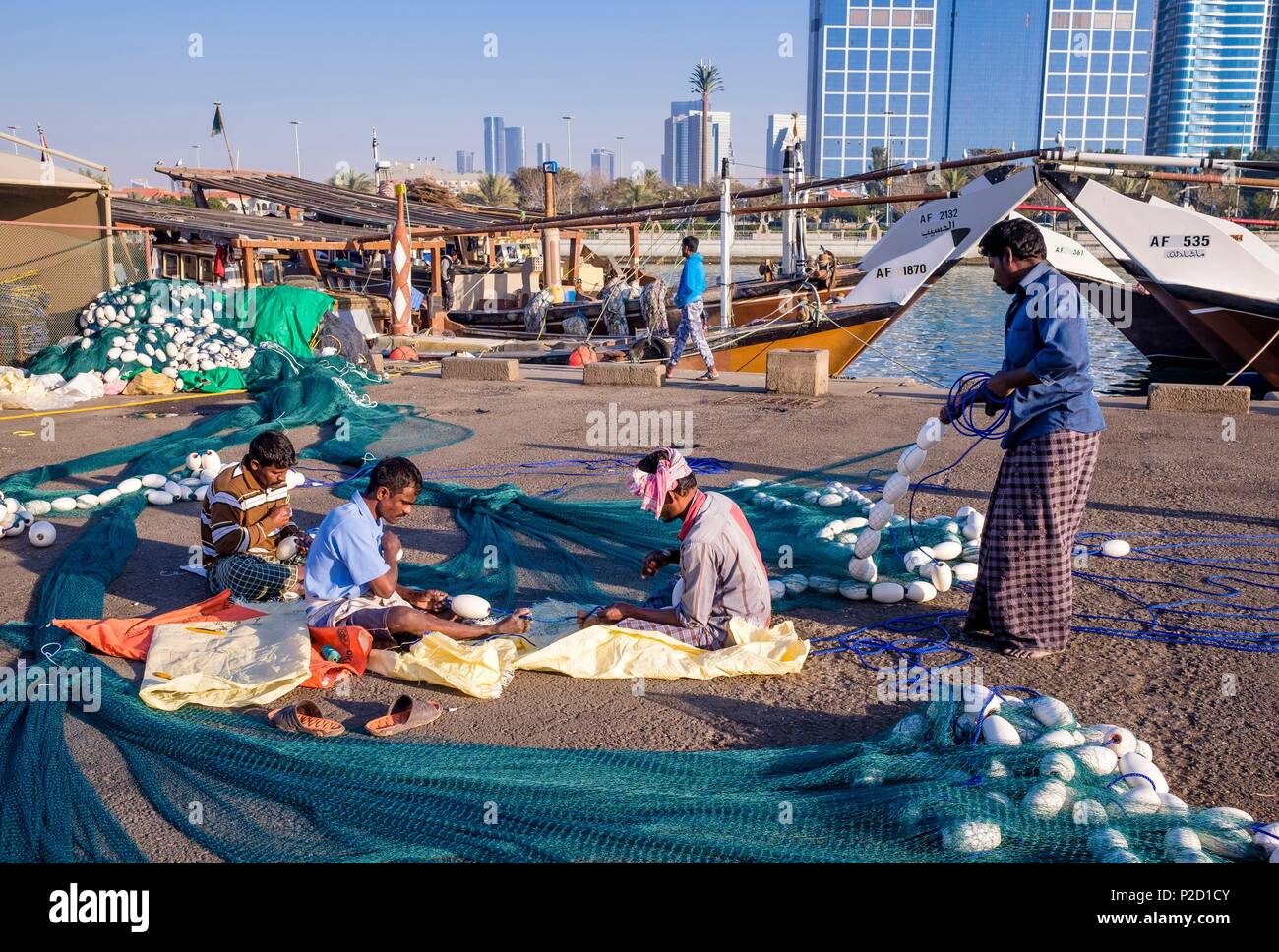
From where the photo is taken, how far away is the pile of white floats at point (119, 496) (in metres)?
7.12

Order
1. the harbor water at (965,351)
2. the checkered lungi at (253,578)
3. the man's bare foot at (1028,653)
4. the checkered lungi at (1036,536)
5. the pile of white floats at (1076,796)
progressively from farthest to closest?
the harbor water at (965,351) → the checkered lungi at (253,578) → the man's bare foot at (1028,653) → the checkered lungi at (1036,536) → the pile of white floats at (1076,796)

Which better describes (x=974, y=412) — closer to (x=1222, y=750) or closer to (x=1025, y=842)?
(x=1222, y=750)

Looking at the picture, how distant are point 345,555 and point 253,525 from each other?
1276 millimetres

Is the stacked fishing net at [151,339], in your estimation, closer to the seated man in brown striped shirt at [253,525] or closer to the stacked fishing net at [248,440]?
the stacked fishing net at [248,440]

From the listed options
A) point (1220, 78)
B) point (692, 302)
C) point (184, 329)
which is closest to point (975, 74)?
point (1220, 78)

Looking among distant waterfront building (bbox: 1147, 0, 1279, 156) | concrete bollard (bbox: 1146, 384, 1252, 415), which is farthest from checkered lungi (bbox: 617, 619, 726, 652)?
distant waterfront building (bbox: 1147, 0, 1279, 156)

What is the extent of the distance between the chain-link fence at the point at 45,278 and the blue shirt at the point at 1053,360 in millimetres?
14067

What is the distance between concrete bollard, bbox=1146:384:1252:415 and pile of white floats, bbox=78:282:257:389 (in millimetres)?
11013

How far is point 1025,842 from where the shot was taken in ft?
10.7

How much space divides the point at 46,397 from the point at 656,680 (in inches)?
418

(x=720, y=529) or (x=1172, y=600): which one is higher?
(x=720, y=529)

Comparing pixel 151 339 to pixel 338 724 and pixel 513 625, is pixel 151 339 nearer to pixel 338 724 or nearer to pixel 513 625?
pixel 513 625

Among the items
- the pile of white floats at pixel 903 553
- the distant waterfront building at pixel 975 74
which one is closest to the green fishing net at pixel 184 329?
the pile of white floats at pixel 903 553

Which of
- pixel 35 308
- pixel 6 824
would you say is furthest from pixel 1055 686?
pixel 35 308
